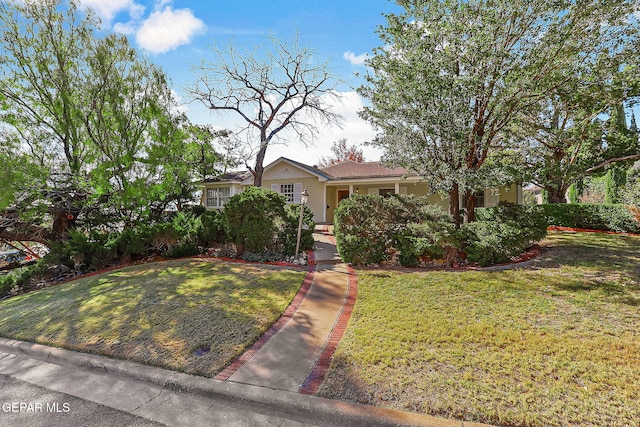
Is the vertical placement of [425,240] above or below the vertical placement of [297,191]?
below

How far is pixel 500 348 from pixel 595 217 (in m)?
12.4

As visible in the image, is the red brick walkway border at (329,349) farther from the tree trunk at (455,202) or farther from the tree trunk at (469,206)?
the tree trunk at (469,206)

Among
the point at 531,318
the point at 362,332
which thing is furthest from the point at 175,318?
the point at 531,318

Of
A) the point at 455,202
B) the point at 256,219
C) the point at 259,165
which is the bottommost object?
the point at 256,219

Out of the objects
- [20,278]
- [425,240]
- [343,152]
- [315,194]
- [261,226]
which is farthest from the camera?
[343,152]

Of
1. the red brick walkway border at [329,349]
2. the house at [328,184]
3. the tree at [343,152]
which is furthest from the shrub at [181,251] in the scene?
the tree at [343,152]

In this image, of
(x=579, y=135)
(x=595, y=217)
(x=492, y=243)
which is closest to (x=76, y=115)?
(x=492, y=243)

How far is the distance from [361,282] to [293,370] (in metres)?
3.22

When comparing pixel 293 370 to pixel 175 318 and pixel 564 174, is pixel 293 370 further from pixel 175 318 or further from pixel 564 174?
pixel 564 174

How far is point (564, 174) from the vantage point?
8109mm

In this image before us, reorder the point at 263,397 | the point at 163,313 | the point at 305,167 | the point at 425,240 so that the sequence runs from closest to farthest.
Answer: the point at 263,397
the point at 163,313
the point at 425,240
the point at 305,167

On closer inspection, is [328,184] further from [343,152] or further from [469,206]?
[343,152]

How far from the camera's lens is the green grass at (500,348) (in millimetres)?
2781

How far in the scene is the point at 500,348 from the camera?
3.68m
